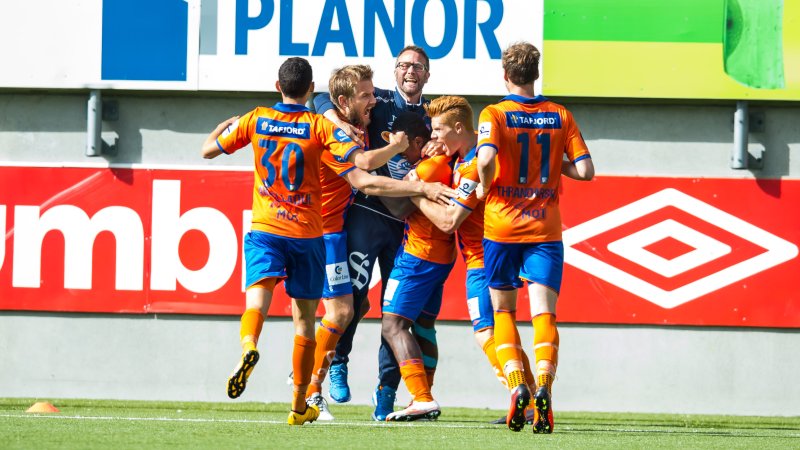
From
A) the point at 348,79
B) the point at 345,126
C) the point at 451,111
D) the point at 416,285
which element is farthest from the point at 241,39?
the point at 416,285

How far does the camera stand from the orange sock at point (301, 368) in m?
5.96

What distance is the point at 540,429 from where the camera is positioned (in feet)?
18.5

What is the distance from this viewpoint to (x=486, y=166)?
5.71 metres

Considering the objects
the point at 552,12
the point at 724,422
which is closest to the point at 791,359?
the point at 724,422

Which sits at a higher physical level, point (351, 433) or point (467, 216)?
point (467, 216)

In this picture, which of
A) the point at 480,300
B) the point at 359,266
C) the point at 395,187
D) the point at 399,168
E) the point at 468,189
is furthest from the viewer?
the point at 359,266

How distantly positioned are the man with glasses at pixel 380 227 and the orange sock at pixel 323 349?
16.3 inches

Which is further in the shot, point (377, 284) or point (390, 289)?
point (377, 284)

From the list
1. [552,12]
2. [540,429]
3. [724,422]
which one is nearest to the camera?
[540,429]

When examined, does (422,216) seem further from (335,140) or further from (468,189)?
(335,140)

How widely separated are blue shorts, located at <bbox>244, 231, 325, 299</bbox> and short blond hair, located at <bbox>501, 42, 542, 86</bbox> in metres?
1.24

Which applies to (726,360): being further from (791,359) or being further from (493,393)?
(493,393)

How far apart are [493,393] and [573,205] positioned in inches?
58.1

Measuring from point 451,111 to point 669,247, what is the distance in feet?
9.62
